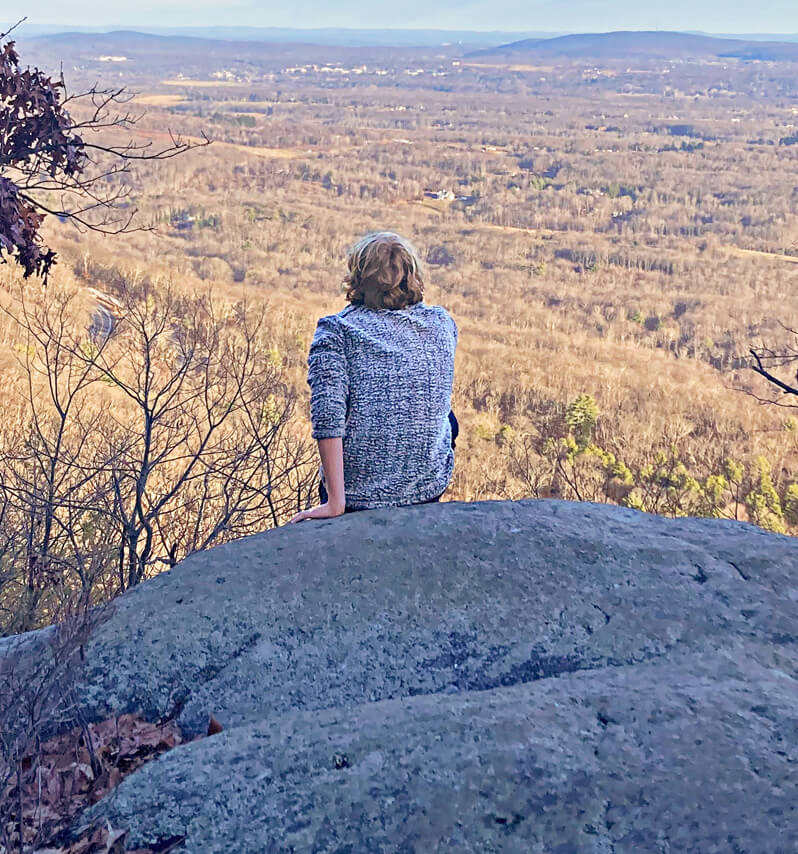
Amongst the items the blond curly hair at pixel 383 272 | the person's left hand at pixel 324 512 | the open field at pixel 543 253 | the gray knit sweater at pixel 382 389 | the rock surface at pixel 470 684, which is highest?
the blond curly hair at pixel 383 272

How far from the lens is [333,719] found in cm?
278

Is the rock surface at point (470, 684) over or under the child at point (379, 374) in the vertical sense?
under

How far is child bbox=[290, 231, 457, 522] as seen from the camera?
354cm

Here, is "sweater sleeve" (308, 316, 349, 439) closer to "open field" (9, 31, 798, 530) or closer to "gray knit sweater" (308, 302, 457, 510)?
"gray knit sweater" (308, 302, 457, 510)

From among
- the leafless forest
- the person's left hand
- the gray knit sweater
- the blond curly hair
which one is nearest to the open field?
the leafless forest

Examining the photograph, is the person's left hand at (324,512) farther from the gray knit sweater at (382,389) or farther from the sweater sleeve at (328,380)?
the sweater sleeve at (328,380)

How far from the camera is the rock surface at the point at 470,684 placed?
2287mm

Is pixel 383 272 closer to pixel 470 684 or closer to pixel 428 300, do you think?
pixel 470 684

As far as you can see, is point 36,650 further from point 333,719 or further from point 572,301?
point 572,301

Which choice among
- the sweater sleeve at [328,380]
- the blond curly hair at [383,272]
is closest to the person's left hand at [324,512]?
the sweater sleeve at [328,380]

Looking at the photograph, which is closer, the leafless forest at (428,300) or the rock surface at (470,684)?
the rock surface at (470,684)

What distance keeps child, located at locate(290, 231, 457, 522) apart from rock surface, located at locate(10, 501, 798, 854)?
0.93 feet

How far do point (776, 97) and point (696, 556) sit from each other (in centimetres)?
19797

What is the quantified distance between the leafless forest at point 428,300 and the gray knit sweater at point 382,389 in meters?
1.90
